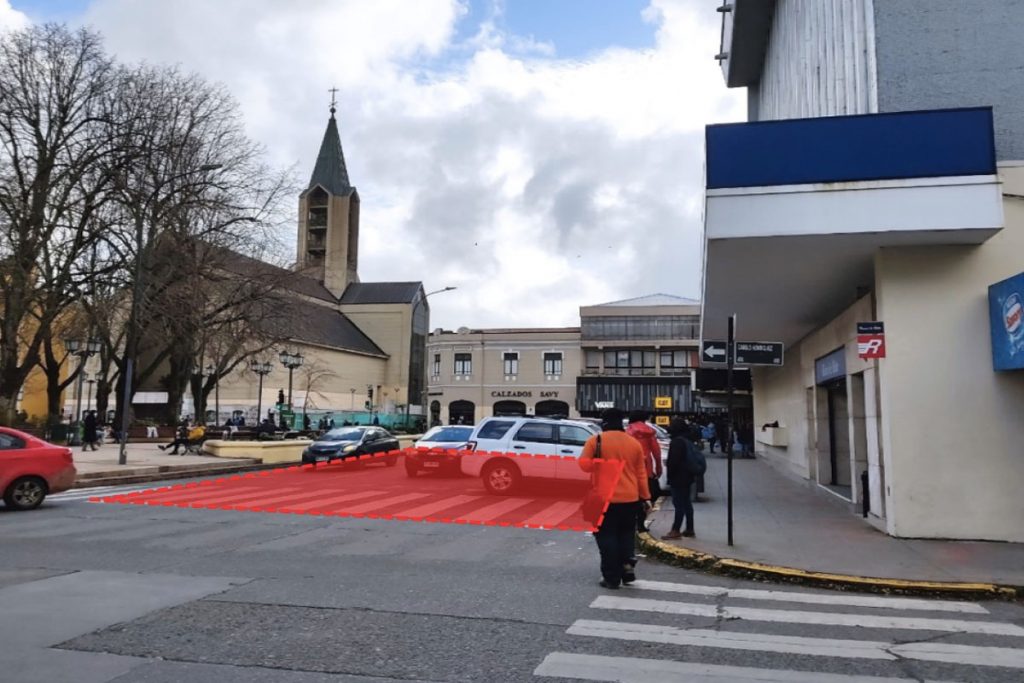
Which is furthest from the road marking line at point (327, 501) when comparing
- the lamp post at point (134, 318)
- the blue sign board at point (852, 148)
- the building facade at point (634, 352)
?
the building facade at point (634, 352)

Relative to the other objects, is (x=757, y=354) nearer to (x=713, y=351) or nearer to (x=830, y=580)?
(x=713, y=351)

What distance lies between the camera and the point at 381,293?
9650 centimetres

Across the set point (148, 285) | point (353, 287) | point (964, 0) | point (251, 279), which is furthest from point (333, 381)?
point (964, 0)

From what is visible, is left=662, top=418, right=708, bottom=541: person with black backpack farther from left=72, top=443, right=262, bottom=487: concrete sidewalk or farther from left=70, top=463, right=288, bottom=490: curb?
left=72, top=443, right=262, bottom=487: concrete sidewalk

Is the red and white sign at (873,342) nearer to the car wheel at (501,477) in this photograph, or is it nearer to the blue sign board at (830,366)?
the blue sign board at (830,366)

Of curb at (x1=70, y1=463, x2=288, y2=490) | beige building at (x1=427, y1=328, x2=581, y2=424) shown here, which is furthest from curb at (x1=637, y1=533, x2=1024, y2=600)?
beige building at (x1=427, y1=328, x2=581, y2=424)

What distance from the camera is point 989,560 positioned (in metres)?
9.56

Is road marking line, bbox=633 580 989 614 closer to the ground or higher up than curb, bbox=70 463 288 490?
closer to the ground

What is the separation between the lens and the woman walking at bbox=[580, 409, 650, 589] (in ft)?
26.1

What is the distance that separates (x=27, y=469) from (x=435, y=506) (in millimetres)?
7221

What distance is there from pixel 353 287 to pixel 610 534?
9286cm

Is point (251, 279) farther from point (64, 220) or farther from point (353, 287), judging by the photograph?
point (353, 287)

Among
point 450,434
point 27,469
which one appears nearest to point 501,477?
point 450,434
